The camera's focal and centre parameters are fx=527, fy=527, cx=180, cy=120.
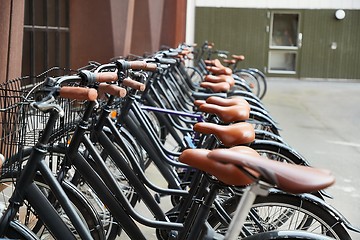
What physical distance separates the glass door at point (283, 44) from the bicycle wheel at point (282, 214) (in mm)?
13925

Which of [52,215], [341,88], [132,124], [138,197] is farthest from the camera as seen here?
[341,88]

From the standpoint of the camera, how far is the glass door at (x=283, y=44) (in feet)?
53.0

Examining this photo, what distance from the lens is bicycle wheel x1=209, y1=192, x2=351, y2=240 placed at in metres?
2.48

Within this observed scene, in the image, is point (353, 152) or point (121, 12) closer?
point (353, 152)

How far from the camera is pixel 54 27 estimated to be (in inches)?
292

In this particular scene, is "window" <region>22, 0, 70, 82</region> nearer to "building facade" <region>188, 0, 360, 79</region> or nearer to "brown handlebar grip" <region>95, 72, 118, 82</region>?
"brown handlebar grip" <region>95, 72, 118, 82</region>

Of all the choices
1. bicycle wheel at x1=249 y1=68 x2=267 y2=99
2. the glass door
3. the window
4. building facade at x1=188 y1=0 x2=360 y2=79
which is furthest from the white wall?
the window

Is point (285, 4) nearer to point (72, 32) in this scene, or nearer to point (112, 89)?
point (72, 32)

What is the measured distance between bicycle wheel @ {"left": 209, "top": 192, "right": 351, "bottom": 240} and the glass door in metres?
13.9

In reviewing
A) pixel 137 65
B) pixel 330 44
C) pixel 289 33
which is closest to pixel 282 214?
pixel 137 65

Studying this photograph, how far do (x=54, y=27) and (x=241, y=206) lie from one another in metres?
6.42

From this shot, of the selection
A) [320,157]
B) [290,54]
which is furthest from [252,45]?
[320,157]

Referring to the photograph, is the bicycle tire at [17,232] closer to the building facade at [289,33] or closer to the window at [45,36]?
the window at [45,36]

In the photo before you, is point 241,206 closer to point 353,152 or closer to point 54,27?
point 353,152
